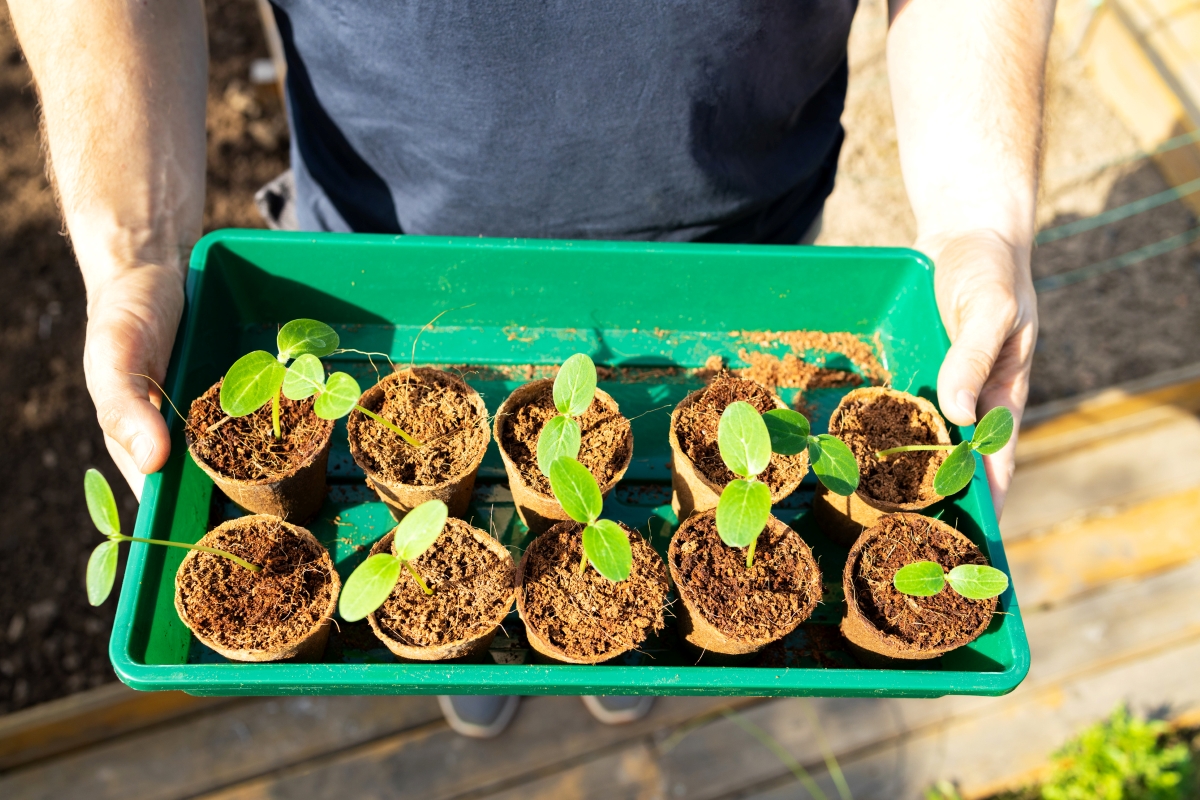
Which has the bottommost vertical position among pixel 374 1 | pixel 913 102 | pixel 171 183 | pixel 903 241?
pixel 903 241

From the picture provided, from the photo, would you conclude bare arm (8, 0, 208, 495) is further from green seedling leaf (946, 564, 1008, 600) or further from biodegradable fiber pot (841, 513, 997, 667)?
green seedling leaf (946, 564, 1008, 600)

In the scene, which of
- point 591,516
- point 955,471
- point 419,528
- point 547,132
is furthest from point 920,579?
point 547,132

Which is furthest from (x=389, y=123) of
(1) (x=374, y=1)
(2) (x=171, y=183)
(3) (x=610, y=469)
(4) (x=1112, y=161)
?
(4) (x=1112, y=161)

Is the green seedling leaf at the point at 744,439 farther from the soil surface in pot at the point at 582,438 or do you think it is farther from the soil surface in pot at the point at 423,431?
the soil surface in pot at the point at 423,431

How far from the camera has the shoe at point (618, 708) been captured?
88.8 inches

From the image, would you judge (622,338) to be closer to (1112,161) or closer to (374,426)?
(374,426)

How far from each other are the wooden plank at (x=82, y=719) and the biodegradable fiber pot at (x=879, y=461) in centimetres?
175

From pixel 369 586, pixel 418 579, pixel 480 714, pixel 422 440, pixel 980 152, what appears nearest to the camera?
pixel 369 586

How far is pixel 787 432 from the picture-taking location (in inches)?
54.3

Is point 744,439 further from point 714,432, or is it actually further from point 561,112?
point 561,112

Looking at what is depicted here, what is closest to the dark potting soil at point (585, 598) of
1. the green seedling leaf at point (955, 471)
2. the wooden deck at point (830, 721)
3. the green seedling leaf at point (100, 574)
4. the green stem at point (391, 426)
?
the green stem at point (391, 426)

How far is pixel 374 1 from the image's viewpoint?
140 cm

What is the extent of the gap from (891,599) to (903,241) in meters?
2.38

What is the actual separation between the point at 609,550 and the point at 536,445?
1.09 feet
